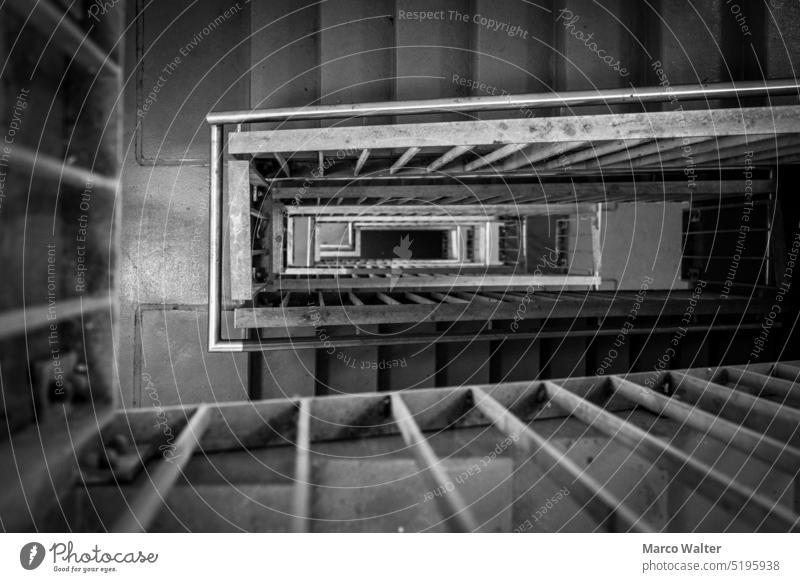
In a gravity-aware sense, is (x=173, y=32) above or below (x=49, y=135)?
above

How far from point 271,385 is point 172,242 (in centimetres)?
122

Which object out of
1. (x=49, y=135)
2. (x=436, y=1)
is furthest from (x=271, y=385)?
(x=436, y=1)

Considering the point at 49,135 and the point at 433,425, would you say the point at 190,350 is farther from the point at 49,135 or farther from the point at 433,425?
the point at 433,425

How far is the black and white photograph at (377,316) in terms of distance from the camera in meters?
1.50

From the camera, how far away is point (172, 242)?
2854mm
